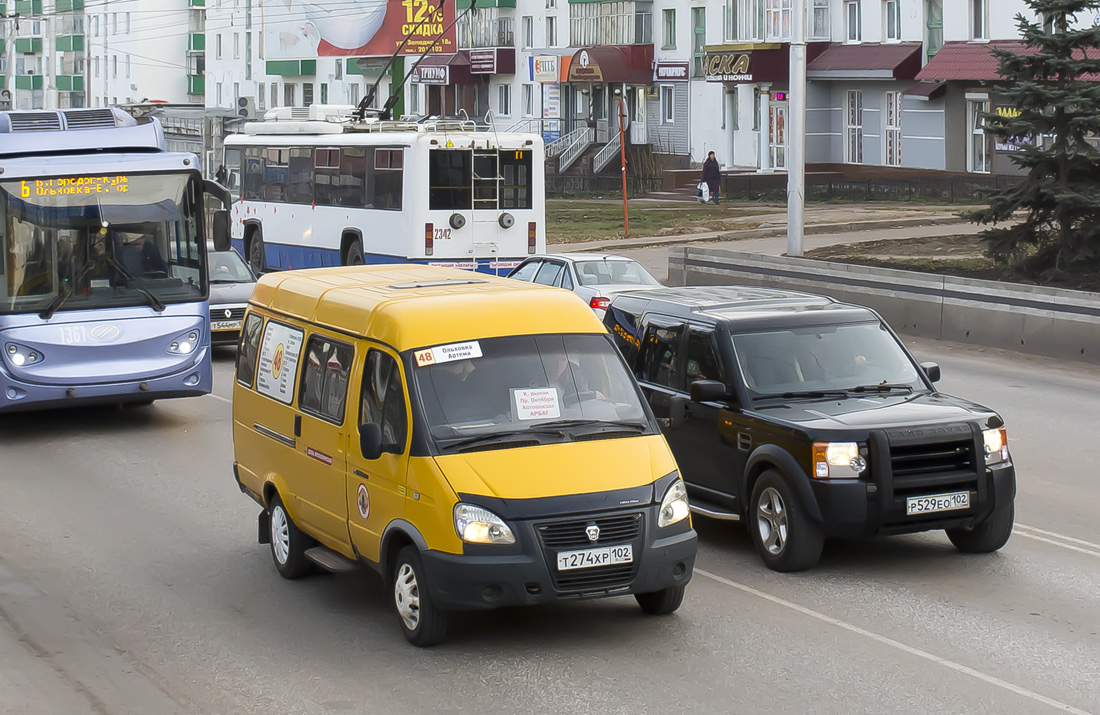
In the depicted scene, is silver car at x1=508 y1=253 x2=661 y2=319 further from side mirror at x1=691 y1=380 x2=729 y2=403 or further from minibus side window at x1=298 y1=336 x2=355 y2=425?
minibus side window at x1=298 y1=336 x2=355 y2=425

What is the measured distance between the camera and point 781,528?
9828 mm

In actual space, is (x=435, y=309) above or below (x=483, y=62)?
below

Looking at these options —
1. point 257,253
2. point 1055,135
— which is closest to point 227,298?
point 257,253

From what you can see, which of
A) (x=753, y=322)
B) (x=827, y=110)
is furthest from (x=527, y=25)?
(x=753, y=322)

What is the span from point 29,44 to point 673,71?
67.7 metres

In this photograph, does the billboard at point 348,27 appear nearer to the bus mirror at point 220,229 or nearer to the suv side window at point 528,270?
the suv side window at point 528,270

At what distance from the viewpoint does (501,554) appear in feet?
25.7

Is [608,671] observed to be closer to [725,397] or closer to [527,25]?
[725,397]

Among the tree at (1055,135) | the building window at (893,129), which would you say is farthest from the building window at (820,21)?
the tree at (1055,135)

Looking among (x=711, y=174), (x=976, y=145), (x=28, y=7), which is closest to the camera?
(x=976, y=145)

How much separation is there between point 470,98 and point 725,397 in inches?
2453

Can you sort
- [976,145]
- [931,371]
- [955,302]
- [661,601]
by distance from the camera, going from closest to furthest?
[661,601] → [931,371] → [955,302] → [976,145]

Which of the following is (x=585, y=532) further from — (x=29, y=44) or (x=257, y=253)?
(x=29, y=44)

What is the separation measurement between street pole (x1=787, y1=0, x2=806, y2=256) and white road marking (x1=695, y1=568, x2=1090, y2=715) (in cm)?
1869
